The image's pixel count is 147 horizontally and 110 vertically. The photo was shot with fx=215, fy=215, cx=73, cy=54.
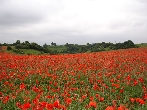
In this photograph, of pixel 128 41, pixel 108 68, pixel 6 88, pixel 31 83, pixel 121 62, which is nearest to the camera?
pixel 6 88

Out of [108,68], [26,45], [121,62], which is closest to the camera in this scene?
[108,68]

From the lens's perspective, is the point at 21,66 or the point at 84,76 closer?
the point at 84,76

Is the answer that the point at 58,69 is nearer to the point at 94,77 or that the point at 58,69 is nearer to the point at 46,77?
the point at 46,77

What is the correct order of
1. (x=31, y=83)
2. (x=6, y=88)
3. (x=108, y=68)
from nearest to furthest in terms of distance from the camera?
(x=6, y=88)
(x=31, y=83)
(x=108, y=68)

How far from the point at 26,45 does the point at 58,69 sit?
37620mm

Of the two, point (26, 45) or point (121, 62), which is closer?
point (121, 62)

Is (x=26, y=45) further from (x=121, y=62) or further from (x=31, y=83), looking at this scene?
(x=31, y=83)

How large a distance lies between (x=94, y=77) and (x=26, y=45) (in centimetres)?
4063

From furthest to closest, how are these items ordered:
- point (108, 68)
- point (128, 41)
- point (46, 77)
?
point (128, 41), point (108, 68), point (46, 77)

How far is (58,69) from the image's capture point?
15.4 m

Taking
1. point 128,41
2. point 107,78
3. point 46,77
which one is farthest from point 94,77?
point 128,41

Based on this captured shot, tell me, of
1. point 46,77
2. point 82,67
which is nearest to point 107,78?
point 82,67

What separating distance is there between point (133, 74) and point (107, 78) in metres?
1.77

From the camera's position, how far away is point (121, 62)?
1809cm
